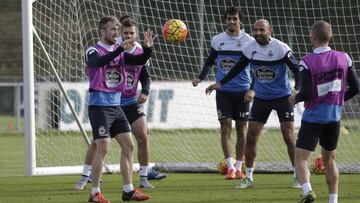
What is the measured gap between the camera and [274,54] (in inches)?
450

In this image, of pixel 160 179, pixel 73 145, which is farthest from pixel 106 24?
pixel 73 145

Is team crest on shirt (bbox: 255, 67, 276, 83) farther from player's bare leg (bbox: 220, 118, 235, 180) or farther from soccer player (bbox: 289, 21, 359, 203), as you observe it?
soccer player (bbox: 289, 21, 359, 203)

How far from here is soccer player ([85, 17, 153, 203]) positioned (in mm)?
9766

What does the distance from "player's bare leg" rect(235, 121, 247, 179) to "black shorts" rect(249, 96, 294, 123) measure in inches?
47.8

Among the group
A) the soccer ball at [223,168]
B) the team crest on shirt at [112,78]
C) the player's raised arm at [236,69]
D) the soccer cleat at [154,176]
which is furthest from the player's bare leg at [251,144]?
the team crest on shirt at [112,78]

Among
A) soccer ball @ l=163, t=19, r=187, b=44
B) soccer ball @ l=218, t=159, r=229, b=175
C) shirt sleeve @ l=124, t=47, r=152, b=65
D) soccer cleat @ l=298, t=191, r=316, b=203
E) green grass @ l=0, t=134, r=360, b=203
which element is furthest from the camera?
soccer ball @ l=218, t=159, r=229, b=175

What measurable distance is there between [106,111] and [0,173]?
494 cm

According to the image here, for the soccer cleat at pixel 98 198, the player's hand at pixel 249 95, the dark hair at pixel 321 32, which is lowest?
the soccer cleat at pixel 98 198

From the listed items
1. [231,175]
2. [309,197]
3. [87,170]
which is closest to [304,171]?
[309,197]

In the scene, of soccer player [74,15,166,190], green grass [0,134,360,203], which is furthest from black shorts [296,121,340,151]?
soccer player [74,15,166,190]

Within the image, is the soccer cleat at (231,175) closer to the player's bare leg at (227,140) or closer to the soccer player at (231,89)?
the player's bare leg at (227,140)

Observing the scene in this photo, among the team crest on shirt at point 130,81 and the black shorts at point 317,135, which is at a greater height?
the team crest on shirt at point 130,81

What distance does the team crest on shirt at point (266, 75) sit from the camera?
37.8 feet

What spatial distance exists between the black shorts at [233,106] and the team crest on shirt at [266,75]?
4.20 ft
